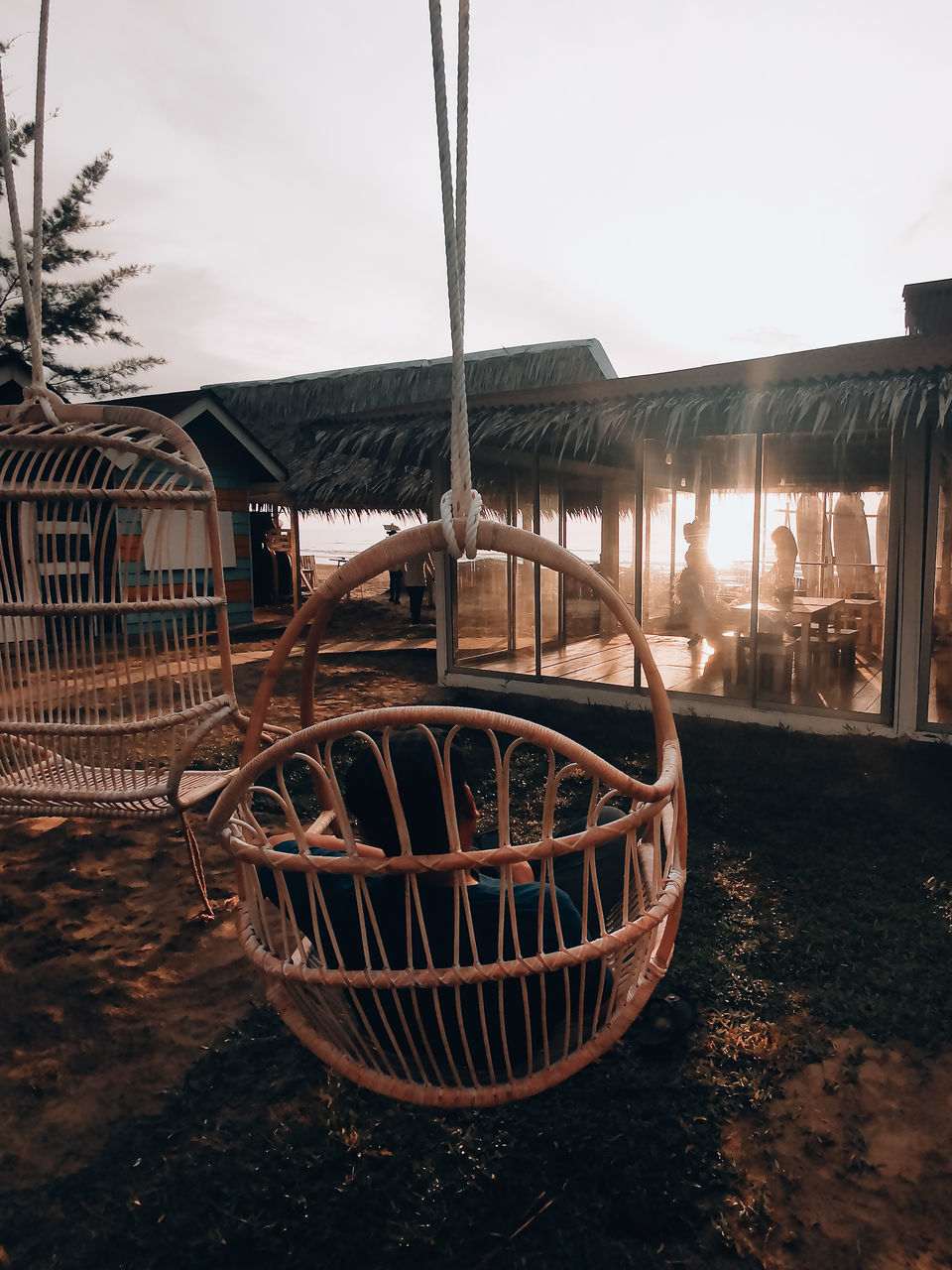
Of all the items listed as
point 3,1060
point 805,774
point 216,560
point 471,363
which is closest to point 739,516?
point 805,774

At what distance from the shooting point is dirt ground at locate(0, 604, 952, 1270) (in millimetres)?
1782

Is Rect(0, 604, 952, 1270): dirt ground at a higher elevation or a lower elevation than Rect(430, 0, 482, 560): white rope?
lower

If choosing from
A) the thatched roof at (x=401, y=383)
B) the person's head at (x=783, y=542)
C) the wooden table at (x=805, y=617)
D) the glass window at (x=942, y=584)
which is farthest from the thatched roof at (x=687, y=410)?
the thatched roof at (x=401, y=383)

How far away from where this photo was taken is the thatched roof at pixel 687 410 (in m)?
5.02

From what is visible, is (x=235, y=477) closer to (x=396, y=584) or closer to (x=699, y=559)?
(x=396, y=584)

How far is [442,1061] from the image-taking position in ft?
5.58

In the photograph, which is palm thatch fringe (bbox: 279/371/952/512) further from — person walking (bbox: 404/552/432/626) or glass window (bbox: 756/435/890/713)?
person walking (bbox: 404/552/432/626)

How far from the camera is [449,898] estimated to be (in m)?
1.43

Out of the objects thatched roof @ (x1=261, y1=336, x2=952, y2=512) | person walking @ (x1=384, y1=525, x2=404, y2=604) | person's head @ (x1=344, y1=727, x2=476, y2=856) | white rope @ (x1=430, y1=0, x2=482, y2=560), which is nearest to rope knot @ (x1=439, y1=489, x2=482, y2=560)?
white rope @ (x1=430, y1=0, x2=482, y2=560)

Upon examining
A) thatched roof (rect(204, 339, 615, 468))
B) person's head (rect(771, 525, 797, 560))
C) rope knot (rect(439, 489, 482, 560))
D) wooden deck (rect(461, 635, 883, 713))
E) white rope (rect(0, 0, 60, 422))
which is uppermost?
thatched roof (rect(204, 339, 615, 468))

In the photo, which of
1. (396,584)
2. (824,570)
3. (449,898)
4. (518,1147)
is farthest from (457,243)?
(396,584)

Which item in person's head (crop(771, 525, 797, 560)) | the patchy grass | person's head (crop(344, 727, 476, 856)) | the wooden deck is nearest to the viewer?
person's head (crop(344, 727, 476, 856))

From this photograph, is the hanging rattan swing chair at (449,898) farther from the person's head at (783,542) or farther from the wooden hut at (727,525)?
the person's head at (783,542)

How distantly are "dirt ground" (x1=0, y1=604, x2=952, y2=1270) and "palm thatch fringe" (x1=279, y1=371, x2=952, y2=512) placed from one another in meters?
4.00
